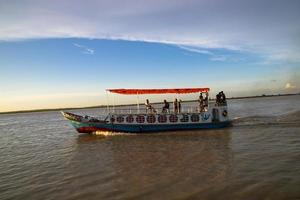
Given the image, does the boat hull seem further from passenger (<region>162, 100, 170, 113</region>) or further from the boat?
passenger (<region>162, 100, 170, 113</region>)

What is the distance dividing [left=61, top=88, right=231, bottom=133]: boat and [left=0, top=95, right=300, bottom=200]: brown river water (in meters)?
3.88

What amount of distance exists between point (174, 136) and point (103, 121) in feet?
20.1

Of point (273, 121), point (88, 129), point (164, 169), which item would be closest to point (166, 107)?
point (88, 129)

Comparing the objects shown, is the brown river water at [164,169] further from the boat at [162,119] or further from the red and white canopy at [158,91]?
the red and white canopy at [158,91]

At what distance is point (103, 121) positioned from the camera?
23.6 meters

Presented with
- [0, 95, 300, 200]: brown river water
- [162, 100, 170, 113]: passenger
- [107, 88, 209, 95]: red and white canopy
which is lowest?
[0, 95, 300, 200]: brown river water

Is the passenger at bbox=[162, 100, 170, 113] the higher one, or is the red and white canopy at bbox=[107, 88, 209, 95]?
the red and white canopy at bbox=[107, 88, 209, 95]

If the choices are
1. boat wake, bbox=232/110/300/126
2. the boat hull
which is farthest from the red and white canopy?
boat wake, bbox=232/110/300/126

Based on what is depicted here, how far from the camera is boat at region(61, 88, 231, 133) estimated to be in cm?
2303

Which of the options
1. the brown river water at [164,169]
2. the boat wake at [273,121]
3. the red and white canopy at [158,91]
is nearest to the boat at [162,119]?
the red and white canopy at [158,91]

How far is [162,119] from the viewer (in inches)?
910

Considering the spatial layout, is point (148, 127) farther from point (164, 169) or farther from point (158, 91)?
point (164, 169)

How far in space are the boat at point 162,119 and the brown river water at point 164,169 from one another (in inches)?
153

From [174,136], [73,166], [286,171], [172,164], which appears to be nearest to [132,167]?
[172,164]
